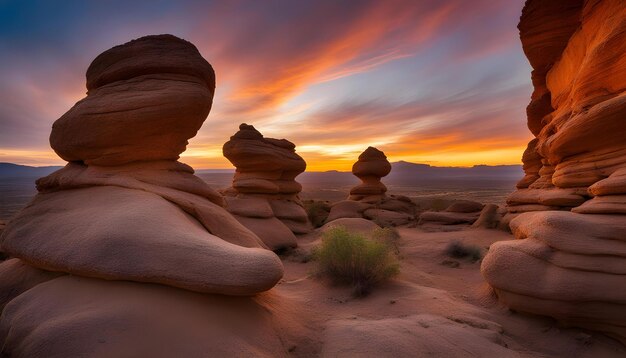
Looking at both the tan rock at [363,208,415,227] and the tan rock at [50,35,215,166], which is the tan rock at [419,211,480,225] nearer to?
the tan rock at [363,208,415,227]

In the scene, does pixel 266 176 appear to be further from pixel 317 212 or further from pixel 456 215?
pixel 456 215

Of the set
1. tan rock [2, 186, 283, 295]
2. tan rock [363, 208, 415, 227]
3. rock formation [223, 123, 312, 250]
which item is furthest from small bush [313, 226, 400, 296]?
tan rock [363, 208, 415, 227]

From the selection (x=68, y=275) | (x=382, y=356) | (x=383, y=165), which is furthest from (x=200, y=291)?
(x=383, y=165)

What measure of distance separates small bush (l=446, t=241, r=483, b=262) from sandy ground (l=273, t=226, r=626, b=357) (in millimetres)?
2281

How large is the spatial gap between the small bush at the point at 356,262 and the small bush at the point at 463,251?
4557 mm

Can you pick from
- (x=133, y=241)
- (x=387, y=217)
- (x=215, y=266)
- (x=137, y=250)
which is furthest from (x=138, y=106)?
(x=387, y=217)

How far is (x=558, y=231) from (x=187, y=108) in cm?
791

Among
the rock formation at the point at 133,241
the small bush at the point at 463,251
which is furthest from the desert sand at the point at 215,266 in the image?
the small bush at the point at 463,251

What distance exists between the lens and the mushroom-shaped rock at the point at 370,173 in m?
25.7

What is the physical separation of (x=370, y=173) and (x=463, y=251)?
15371mm

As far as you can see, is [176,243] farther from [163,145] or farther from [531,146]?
[531,146]

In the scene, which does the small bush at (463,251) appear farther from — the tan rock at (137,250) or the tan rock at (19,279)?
the tan rock at (19,279)

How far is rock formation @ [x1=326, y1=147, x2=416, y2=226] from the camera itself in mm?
22047

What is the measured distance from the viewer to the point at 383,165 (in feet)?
85.4
